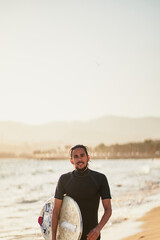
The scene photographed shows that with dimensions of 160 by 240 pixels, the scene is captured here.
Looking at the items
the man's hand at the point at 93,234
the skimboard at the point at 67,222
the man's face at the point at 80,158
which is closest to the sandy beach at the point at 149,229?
the skimboard at the point at 67,222

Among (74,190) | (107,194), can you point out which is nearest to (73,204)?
(74,190)

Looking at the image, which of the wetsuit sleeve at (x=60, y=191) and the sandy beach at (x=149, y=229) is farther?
the sandy beach at (x=149, y=229)

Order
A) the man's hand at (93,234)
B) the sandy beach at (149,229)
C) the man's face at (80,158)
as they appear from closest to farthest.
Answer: the man's hand at (93,234) → the man's face at (80,158) → the sandy beach at (149,229)

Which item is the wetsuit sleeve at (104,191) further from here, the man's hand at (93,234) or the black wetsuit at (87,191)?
the man's hand at (93,234)

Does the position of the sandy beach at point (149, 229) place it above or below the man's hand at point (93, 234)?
below

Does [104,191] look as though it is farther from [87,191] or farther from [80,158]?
[80,158]

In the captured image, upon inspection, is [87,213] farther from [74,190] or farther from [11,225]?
[11,225]

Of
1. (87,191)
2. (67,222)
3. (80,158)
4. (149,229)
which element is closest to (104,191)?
(87,191)

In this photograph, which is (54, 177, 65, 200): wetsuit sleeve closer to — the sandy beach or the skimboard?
the skimboard

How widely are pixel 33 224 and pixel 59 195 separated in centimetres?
589

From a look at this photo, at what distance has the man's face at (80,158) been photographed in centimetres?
308

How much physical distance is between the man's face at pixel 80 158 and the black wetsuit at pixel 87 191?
7cm

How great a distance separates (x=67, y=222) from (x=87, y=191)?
42cm

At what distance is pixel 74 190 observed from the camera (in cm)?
307
